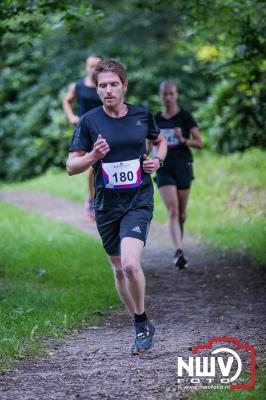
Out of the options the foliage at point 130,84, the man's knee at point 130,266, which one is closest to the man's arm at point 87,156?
the man's knee at point 130,266

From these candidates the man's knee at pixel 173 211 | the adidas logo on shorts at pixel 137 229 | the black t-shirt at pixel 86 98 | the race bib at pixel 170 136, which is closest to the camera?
the adidas logo on shorts at pixel 137 229

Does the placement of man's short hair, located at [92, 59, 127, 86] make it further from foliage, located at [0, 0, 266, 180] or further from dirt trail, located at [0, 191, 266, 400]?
foliage, located at [0, 0, 266, 180]

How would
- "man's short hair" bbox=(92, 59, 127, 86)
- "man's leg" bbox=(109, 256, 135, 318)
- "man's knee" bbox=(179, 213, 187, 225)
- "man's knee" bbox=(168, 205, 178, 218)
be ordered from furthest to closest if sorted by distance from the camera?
"man's knee" bbox=(179, 213, 187, 225)
"man's knee" bbox=(168, 205, 178, 218)
"man's leg" bbox=(109, 256, 135, 318)
"man's short hair" bbox=(92, 59, 127, 86)

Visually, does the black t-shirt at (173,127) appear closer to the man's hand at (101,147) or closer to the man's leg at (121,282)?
the man's leg at (121,282)

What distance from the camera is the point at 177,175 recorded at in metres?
10.0

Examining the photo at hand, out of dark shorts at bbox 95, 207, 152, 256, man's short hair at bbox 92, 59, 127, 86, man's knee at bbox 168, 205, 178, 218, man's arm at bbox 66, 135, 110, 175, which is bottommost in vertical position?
man's knee at bbox 168, 205, 178, 218

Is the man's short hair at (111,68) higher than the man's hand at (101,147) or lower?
higher

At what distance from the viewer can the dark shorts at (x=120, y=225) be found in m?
6.14

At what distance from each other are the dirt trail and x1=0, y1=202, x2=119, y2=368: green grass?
0.24m

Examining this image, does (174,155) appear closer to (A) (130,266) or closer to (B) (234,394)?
(A) (130,266)

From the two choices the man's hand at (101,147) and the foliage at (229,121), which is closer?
the man's hand at (101,147)

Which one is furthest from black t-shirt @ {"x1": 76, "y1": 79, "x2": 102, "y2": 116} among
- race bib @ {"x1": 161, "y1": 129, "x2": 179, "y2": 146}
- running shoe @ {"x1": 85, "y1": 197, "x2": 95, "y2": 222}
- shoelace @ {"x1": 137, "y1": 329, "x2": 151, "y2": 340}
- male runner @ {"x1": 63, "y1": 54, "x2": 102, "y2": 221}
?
shoelace @ {"x1": 137, "y1": 329, "x2": 151, "y2": 340}

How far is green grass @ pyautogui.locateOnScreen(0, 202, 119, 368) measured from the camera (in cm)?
680

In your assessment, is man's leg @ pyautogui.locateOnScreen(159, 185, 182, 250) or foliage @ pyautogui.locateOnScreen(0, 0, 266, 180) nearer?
man's leg @ pyautogui.locateOnScreen(159, 185, 182, 250)
